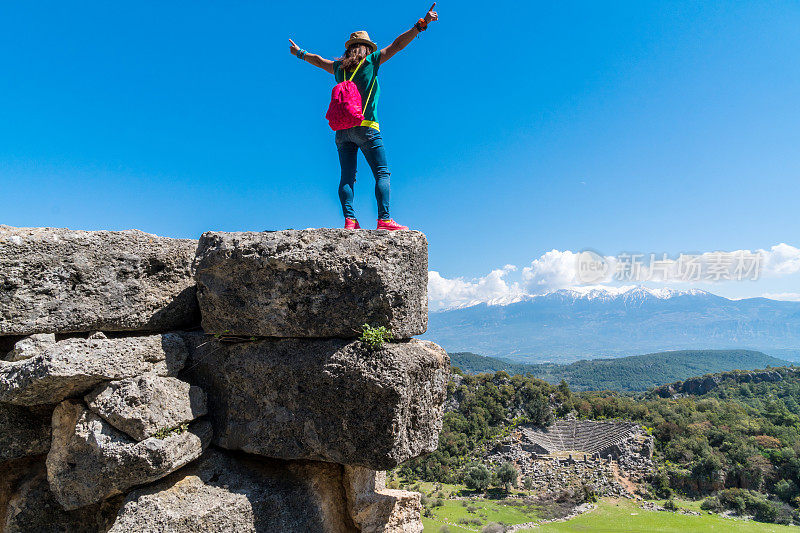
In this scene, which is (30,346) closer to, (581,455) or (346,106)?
(346,106)

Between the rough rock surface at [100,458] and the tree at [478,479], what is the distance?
55404 millimetres

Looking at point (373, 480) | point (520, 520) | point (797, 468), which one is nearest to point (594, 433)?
point (797, 468)

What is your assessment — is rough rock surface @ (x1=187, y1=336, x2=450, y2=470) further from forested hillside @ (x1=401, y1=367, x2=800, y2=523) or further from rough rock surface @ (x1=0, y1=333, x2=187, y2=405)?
forested hillside @ (x1=401, y1=367, x2=800, y2=523)

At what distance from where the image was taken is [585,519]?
4438 cm

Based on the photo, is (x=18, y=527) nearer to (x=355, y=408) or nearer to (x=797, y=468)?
(x=355, y=408)

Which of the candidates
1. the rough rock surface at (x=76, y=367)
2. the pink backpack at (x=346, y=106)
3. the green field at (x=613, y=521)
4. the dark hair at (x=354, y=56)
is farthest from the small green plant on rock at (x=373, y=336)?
the green field at (x=613, y=521)

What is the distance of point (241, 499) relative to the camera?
4.16 metres

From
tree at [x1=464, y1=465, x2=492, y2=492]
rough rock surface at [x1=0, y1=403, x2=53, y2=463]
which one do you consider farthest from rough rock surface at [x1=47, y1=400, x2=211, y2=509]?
tree at [x1=464, y1=465, x2=492, y2=492]

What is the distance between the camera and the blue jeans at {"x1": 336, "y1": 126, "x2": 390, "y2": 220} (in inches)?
207

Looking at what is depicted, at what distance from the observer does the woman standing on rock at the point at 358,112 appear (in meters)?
5.18

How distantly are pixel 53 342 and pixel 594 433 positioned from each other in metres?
75.7

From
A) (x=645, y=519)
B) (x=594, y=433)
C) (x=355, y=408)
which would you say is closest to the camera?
(x=355, y=408)

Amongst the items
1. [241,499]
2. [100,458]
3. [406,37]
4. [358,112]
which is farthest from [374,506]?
[406,37]

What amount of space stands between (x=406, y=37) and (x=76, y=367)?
4.81 meters
